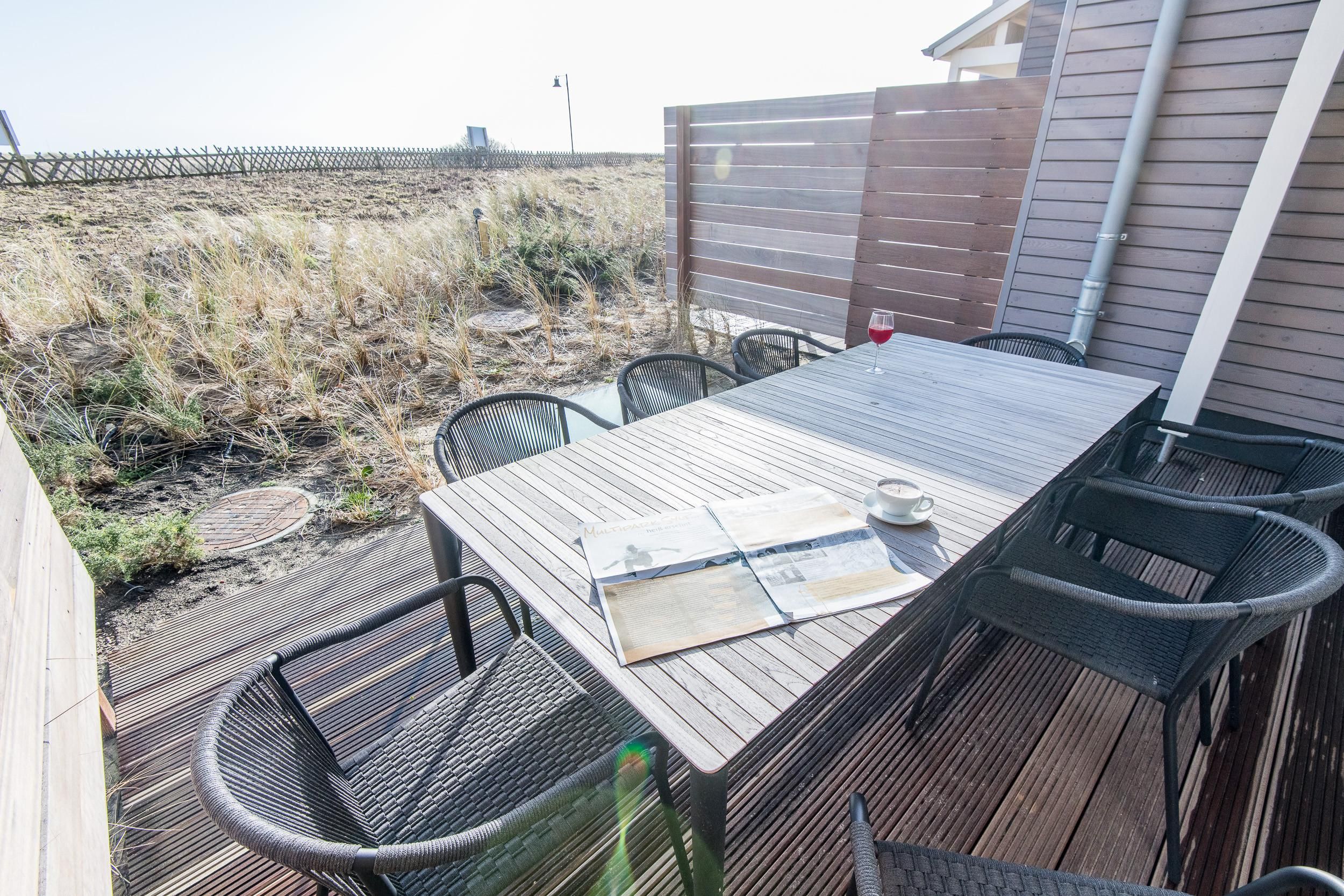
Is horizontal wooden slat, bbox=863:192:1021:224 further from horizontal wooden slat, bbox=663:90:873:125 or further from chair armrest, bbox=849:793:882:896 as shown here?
chair armrest, bbox=849:793:882:896

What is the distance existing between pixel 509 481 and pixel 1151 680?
1.57m

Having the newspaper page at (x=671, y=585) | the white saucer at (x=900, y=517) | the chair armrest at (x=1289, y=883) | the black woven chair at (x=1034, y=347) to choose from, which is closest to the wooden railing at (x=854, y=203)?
the black woven chair at (x=1034, y=347)

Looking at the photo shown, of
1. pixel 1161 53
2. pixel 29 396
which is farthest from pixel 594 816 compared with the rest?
pixel 29 396

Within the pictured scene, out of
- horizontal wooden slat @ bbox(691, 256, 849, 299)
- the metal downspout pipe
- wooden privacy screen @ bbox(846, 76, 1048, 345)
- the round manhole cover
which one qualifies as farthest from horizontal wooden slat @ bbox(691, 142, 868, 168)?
the round manhole cover

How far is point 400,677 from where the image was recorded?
6.02ft

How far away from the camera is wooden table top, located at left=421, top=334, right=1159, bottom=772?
2.89 feet

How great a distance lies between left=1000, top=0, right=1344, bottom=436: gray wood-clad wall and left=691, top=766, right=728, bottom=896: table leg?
3.51m

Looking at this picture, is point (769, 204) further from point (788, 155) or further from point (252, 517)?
point (252, 517)

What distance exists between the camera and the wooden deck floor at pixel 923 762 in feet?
4.34

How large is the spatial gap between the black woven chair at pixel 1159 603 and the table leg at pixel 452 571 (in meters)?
1.25

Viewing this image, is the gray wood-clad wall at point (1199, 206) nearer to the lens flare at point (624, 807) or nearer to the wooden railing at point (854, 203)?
the wooden railing at point (854, 203)

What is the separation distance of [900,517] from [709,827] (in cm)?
72

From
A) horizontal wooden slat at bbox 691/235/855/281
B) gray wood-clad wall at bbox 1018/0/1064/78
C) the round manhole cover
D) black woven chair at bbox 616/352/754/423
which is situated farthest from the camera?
gray wood-clad wall at bbox 1018/0/1064/78

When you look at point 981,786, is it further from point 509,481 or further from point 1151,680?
point 509,481
